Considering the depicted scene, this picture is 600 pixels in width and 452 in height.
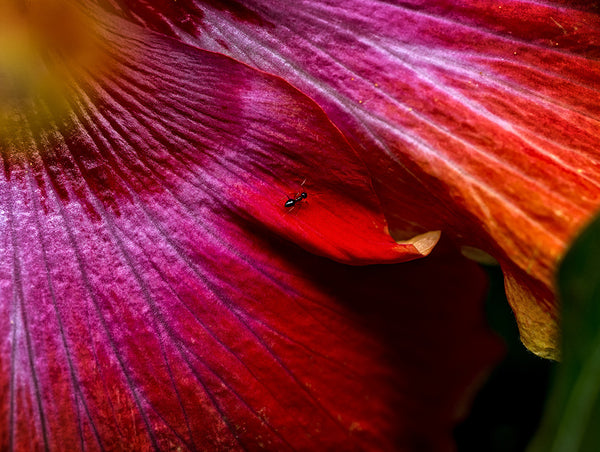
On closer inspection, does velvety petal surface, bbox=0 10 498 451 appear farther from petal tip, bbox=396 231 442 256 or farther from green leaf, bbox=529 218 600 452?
green leaf, bbox=529 218 600 452

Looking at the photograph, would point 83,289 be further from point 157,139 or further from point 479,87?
point 479,87

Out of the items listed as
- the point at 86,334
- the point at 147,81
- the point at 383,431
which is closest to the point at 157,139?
the point at 147,81

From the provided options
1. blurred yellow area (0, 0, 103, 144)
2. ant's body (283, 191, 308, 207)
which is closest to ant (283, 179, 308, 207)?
ant's body (283, 191, 308, 207)

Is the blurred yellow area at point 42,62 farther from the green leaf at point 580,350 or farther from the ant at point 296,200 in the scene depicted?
the green leaf at point 580,350

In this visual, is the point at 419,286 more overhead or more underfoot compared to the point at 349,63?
more underfoot

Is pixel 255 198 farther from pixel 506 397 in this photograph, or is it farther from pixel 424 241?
pixel 506 397

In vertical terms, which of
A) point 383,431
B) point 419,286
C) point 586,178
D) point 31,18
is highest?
point 31,18

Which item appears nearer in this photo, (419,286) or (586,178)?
(586,178)
